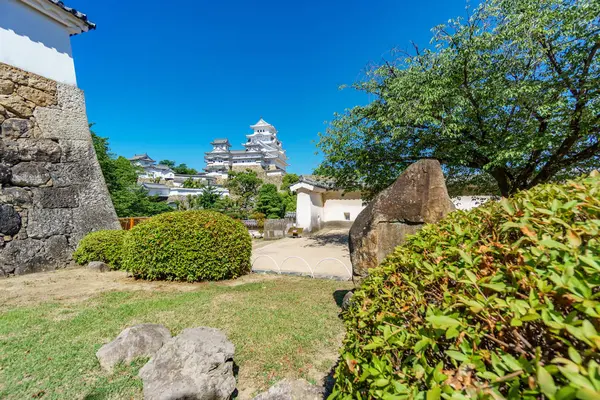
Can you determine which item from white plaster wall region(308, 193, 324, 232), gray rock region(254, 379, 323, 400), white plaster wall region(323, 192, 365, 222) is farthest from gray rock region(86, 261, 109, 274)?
white plaster wall region(323, 192, 365, 222)

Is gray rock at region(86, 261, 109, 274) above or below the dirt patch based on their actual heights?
above

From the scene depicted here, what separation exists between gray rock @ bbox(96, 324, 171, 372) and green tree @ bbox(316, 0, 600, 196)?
6.24 metres

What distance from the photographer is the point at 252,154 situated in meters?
47.3

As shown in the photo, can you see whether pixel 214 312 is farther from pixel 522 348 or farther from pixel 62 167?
pixel 62 167

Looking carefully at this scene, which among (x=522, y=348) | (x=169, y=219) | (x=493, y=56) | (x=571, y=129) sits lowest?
(x=522, y=348)

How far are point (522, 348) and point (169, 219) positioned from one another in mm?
5629

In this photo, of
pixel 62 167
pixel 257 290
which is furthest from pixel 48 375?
pixel 62 167

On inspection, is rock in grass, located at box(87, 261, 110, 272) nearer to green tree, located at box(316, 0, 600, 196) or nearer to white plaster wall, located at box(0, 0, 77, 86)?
white plaster wall, located at box(0, 0, 77, 86)

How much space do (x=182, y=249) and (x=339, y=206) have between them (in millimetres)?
12078

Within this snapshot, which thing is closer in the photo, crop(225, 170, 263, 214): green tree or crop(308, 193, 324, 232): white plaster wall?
crop(308, 193, 324, 232): white plaster wall

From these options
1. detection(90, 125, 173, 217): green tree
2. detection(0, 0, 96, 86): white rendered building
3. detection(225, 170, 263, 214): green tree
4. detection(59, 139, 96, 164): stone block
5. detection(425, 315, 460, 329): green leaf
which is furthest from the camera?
detection(225, 170, 263, 214): green tree

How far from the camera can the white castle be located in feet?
154

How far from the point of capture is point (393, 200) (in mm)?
3285

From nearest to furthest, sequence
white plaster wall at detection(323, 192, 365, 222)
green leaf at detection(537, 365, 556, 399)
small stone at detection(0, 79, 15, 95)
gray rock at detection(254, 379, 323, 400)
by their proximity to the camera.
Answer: green leaf at detection(537, 365, 556, 399) → gray rock at detection(254, 379, 323, 400) → small stone at detection(0, 79, 15, 95) → white plaster wall at detection(323, 192, 365, 222)
